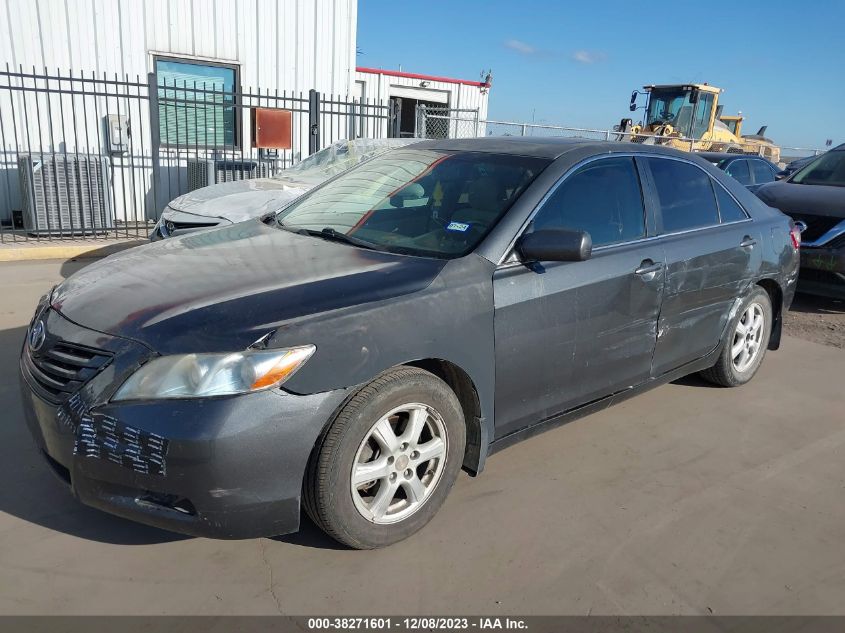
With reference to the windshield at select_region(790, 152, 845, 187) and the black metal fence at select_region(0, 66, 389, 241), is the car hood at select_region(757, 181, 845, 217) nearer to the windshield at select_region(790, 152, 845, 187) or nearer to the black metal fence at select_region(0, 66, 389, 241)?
the windshield at select_region(790, 152, 845, 187)

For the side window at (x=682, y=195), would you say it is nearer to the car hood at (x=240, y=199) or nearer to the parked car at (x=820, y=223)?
the parked car at (x=820, y=223)

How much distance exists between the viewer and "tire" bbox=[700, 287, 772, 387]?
14.9ft

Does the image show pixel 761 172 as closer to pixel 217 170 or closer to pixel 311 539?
pixel 217 170

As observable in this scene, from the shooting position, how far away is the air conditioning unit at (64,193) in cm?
891

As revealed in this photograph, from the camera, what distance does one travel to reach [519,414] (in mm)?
3162

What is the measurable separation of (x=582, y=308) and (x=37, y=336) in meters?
2.43

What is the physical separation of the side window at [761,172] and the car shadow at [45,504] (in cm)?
1130

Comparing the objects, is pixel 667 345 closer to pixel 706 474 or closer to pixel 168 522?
pixel 706 474

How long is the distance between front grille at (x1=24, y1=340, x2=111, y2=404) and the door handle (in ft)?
8.50

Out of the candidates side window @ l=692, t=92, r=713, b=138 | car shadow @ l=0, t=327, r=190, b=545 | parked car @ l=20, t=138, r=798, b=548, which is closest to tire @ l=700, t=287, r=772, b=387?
parked car @ l=20, t=138, r=798, b=548

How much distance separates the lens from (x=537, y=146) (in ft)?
12.0

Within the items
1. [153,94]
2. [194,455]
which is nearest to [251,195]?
[153,94]

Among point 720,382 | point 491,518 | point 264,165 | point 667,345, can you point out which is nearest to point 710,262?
point 667,345

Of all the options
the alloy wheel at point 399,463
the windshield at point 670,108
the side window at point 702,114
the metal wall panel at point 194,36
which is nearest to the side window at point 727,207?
the alloy wheel at point 399,463
